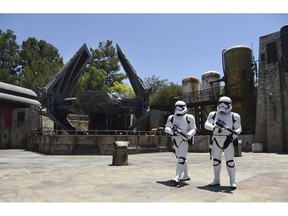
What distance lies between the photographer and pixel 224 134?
5680mm

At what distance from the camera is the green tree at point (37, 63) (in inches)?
1452

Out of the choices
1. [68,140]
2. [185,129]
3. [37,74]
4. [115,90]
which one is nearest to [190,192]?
[185,129]

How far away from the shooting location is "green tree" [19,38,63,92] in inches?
1452

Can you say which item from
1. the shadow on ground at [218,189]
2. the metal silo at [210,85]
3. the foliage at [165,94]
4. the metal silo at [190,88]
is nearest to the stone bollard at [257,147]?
the metal silo at [210,85]

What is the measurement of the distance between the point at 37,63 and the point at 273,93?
3371 cm

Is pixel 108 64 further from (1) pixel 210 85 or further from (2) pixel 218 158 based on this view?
(2) pixel 218 158

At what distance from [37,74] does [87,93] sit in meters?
22.0

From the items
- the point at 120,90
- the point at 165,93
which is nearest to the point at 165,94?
the point at 165,93

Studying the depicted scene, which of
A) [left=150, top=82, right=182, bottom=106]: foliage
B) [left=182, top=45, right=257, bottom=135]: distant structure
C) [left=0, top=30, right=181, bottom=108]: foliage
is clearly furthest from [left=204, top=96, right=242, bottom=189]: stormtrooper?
[left=150, top=82, right=182, bottom=106]: foliage

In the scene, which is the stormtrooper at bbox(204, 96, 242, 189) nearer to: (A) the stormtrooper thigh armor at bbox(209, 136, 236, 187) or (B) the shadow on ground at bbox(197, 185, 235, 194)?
(A) the stormtrooper thigh armor at bbox(209, 136, 236, 187)

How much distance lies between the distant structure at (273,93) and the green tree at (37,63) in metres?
29.0

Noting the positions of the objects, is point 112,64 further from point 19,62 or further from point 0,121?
point 0,121

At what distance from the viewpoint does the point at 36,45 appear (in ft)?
150

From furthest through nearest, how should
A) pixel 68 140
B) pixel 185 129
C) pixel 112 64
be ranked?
pixel 112 64
pixel 68 140
pixel 185 129
